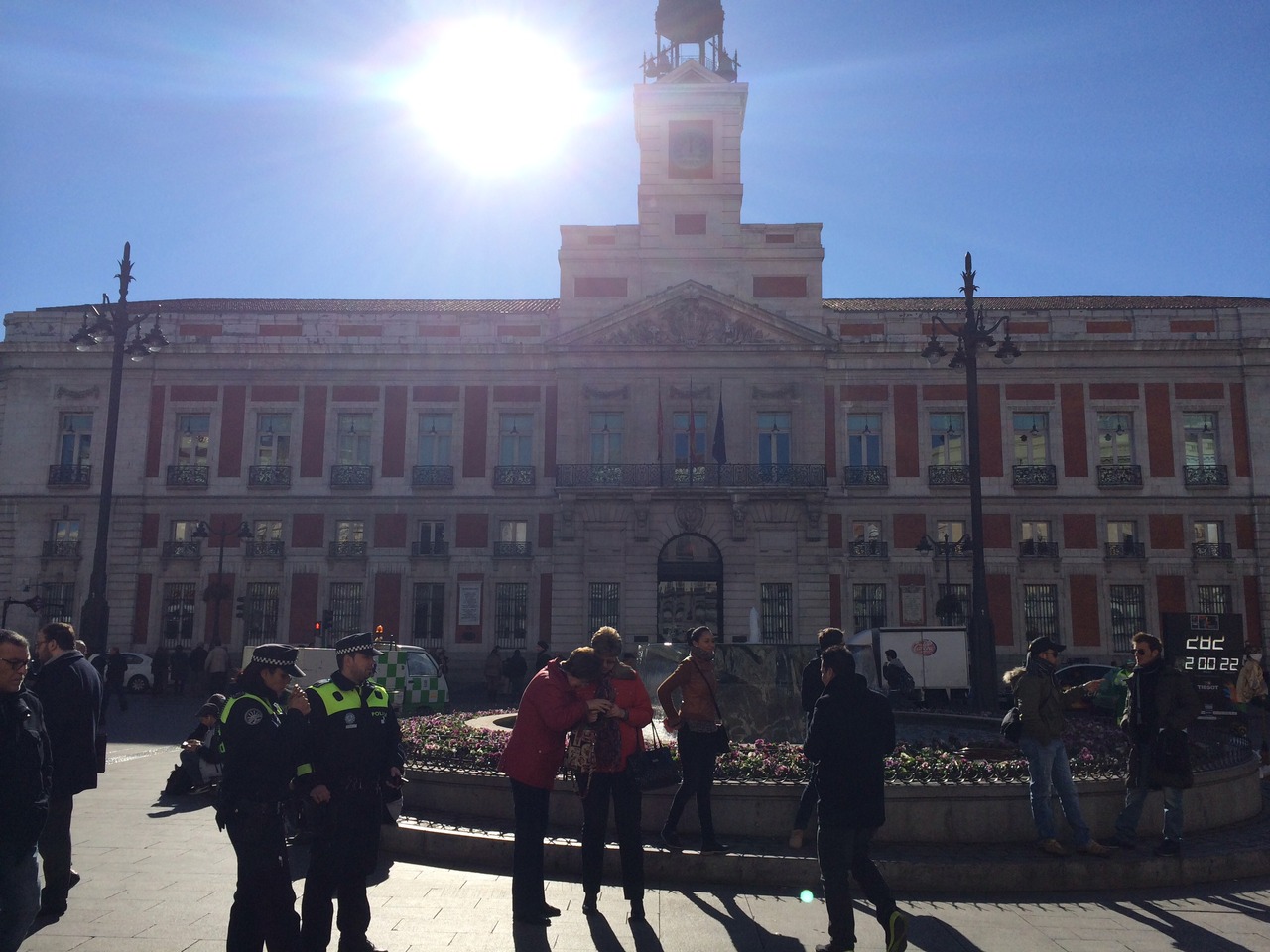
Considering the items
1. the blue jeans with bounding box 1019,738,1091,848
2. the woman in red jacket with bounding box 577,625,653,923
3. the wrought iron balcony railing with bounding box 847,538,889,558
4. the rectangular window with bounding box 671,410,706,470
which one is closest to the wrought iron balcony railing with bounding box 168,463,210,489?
the rectangular window with bounding box 671,410,706,470

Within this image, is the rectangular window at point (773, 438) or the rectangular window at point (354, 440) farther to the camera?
the rectangular window at point (354, 440)

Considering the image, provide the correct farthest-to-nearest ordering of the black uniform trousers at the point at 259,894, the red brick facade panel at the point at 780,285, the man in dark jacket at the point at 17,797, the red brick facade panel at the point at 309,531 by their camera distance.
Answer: the red brick facade panel at the point at 780,285 < the red brick facade panel at the point at 309,531 < the black uniform trousers at the point at 259,894 < the man in dark jacket at the point at 17,797

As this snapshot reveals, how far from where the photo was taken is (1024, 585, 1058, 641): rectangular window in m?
29.4

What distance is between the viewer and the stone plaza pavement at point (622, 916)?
5.89 meters

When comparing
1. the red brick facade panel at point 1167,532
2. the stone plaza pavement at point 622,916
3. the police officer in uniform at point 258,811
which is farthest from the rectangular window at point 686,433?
the police officer in uniform at point 258,811

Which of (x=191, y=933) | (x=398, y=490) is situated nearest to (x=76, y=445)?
(x=398, y=490)

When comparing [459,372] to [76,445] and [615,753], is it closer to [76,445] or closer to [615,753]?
[76,445]

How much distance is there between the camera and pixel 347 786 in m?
5.34

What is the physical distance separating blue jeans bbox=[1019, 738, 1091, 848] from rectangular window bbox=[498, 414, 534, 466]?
80.5 ft

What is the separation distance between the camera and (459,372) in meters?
31.6

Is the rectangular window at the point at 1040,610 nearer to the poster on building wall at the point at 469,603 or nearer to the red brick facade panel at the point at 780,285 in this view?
the red brick facade panel at the point at 780,285

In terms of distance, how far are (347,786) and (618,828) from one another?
1923 millimetres

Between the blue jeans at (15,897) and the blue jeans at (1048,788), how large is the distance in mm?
6524

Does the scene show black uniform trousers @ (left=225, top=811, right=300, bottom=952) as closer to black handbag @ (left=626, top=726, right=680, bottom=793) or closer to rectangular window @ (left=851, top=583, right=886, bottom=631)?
black handbag @ (left=626, top=726, right=680, bottom=793)
